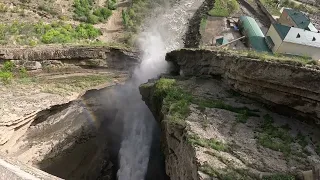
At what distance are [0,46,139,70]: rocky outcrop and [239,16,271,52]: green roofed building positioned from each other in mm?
13547

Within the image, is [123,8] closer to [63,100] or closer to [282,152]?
[63,100]

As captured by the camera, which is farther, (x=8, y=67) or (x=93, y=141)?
(x=8, y=67)

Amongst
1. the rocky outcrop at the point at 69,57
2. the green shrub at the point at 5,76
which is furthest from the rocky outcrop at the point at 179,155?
the green shrub at the point at 5,76

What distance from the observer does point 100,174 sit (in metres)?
24.6

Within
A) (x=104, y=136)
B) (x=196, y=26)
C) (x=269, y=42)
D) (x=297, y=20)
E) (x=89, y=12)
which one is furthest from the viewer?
(x=196, y=26)

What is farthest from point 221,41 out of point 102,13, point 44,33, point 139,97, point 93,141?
point 44,33

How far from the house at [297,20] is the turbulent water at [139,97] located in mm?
12661

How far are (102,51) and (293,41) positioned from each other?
1933cm

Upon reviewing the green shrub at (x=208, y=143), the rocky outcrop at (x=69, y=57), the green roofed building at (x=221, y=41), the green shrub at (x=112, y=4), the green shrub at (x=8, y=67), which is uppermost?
the green shrub at (x=112, y=4)

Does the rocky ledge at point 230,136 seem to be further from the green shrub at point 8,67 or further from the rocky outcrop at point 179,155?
the green shrub at point 8,67

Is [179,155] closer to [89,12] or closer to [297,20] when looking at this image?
[297,20]

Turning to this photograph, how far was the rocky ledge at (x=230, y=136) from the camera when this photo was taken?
46.3 ft

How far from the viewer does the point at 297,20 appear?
37656 millimetres

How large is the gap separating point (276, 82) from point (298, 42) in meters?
18.2
